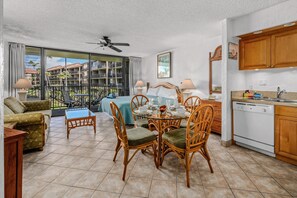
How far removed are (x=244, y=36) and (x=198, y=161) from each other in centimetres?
247

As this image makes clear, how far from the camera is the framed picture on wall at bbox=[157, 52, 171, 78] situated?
18.9 ft

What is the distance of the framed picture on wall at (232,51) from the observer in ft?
9.94

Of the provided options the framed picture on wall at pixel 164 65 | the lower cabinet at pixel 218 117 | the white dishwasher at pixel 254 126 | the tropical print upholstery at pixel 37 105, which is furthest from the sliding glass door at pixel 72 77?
the white dishwasher at pixel 254 126

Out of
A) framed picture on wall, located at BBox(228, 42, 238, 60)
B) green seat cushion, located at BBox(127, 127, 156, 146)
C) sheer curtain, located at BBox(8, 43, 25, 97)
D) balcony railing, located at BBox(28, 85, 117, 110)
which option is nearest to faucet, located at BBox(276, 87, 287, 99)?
framed picture on wall, located at BBox(228, 42, 238, 60)

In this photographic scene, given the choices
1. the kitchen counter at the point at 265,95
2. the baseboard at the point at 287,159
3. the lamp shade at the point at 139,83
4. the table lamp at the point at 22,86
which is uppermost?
the lamp shade at the point at 139,83

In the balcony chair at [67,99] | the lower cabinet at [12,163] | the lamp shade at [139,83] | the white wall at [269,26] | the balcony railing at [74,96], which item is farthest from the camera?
the lamp shade at [139,83]

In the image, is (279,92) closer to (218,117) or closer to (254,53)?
(254,53)

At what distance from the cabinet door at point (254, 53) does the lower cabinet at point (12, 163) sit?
3.55m

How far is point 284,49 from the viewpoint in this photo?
2.58m

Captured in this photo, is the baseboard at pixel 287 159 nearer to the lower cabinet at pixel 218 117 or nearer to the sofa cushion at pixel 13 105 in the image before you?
the lower cabinet at pixel 218 117

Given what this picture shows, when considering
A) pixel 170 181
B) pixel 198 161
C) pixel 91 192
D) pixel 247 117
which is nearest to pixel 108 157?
pixel 91 192

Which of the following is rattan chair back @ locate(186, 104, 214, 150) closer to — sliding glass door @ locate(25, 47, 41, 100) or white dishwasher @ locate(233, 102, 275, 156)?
white dishwasher @ locate(233, 102, 275, 156)

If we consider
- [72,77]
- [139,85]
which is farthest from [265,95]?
[72,77]

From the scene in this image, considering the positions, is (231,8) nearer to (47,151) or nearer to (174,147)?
(174,147)
